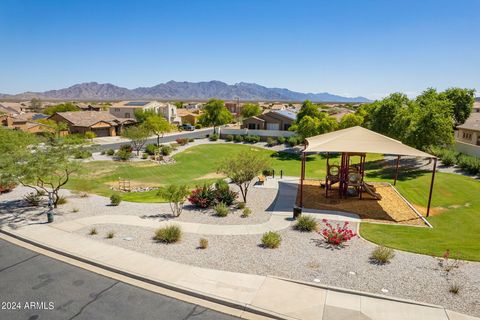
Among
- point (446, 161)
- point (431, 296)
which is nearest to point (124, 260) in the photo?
point (431, 296)

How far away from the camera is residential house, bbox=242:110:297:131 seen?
212ft

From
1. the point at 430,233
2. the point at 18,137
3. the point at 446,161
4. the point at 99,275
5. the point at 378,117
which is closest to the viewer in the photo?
the point at 99,275

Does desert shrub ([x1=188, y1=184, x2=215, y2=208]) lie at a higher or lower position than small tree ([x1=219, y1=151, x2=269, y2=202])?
lower

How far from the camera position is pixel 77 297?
11.3m

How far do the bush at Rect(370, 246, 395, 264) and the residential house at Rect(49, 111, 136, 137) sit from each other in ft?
205

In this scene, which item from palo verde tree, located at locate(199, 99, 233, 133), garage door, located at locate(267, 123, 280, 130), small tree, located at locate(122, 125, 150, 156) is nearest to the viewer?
small tree, located at locate(122, 125, 150, 156)

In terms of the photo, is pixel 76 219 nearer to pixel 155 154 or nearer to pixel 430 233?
pixel 430 233

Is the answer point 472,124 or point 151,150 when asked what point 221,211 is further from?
point 472,124

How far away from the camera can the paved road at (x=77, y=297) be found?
34.1ft

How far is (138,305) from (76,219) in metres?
10.5

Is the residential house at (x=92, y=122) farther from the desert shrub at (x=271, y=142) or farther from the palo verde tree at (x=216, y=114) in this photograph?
the desert shrub at (x=271, y=142)

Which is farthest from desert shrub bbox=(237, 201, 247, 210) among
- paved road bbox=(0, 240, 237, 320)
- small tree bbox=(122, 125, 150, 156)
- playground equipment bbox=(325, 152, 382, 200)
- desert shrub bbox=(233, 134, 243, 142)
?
desert shrub bbox=(233, 134, 243, 142)

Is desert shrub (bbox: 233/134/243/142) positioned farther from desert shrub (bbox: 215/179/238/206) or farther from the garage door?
desert shrub (bbox: 215/179/238/206)

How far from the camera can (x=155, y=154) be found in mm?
49562
